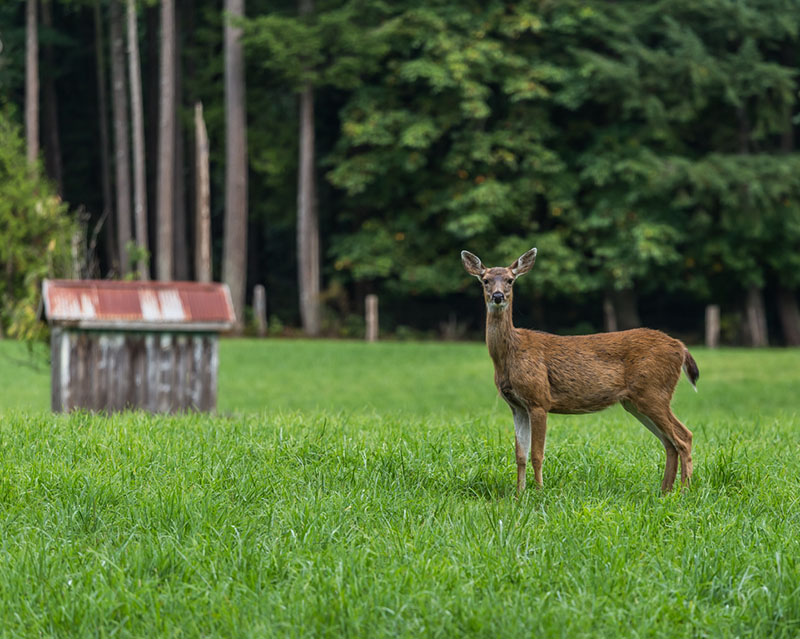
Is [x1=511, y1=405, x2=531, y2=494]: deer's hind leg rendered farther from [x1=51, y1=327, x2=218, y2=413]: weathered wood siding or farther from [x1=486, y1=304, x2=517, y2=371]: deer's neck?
[x1=51, y1=327, x2=218, y2=413]: weathered wood siding

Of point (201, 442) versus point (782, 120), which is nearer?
point (201, 442)

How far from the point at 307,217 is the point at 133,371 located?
2184 cm

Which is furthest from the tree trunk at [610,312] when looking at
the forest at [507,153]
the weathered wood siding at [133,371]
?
the weathered wood siding at [133,371]

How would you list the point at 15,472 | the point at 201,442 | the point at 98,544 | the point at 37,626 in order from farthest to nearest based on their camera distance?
1. the point at 201,442
2. the point at 15,472
3. the point at 98,544
4. the point at 37,626

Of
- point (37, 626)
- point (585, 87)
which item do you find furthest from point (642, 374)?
point (585, 87)

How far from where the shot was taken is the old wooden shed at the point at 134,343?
38.6ft

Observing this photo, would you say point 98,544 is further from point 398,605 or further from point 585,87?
point 585,87

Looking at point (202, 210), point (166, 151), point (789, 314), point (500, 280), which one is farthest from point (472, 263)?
point (166, 151)

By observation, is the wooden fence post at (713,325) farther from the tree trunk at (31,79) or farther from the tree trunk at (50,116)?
the tree trunk at (50,116)

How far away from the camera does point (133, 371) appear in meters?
12.0

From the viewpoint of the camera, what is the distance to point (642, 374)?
20.4 ft

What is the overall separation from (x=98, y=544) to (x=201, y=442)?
6.54ft

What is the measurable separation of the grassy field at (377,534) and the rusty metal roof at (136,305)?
3655 mm

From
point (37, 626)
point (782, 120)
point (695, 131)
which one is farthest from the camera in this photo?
point (695, 131)
